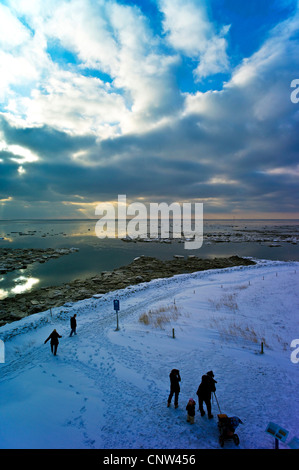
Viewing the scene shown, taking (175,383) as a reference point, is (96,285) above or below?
below

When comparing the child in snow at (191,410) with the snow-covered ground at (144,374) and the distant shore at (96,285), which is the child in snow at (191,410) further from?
the distant shore at (96,285)

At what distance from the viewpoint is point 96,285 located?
85.8ft

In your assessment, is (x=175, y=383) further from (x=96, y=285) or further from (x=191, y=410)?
(x=96, y=285)

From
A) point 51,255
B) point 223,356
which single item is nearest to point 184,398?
point 223,356

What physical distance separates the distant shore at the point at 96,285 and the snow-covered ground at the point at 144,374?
100 inches

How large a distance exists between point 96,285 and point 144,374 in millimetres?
18087

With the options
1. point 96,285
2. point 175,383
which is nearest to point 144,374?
point 175,383

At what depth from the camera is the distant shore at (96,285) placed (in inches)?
761

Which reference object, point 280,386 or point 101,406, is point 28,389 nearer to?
point 101,406

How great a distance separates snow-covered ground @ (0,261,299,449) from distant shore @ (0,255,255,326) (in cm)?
255

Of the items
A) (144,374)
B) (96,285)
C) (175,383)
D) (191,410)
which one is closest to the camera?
(191,410)
